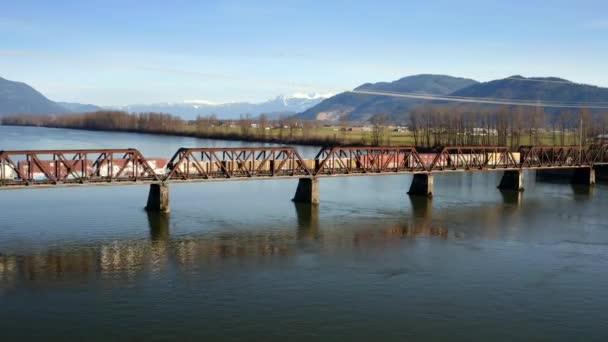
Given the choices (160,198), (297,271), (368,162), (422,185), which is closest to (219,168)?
(160,198)

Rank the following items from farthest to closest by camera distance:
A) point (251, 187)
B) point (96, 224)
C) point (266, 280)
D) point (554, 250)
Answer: point (251, 187), point (96, 224), point (554, 250), point (266, 280)

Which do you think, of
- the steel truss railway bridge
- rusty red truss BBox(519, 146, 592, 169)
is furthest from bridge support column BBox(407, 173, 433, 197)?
rusty red truss BBox(519, 146, 592, 169)

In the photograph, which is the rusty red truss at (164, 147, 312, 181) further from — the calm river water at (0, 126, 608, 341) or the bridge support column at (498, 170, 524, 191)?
the bridge support column at (498, 170, 524, 191)

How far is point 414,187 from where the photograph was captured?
80062 mm

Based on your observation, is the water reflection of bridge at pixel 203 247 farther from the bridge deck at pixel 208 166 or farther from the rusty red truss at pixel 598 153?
the rusty red truss at pixel 598 153

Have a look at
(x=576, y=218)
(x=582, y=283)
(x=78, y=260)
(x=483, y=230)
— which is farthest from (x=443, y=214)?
(x=78, y=260)

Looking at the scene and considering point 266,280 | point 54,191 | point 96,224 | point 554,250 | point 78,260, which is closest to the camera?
point 266,280

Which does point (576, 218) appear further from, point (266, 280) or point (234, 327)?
point (234, 327)

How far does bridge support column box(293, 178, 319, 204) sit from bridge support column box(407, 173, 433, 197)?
603 inches

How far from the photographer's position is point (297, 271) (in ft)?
136

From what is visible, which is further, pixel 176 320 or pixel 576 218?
pixel 576 218

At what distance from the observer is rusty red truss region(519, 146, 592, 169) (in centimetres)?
9156

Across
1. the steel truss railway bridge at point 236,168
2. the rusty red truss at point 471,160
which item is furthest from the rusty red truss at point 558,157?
the rusty red truss at point 471,160

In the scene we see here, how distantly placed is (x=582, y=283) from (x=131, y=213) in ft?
132
